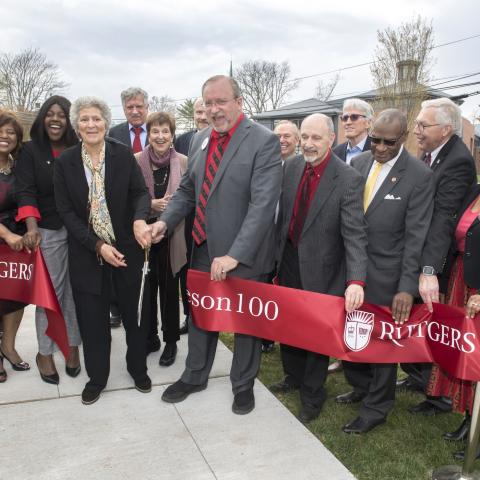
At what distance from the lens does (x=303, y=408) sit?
146 inches

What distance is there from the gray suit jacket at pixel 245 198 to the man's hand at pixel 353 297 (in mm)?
649

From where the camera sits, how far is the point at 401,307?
3150 millimetres

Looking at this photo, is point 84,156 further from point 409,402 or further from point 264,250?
point 409,402

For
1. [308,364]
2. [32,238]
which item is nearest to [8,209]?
[32,238]

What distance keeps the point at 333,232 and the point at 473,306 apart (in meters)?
0.98

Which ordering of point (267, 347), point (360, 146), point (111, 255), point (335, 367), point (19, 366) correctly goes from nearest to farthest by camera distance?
point (111, 255) < point (19, 366) < point (335, 367) < point (360, 146) < point (267, 347)

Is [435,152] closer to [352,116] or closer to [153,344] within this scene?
[352,116]

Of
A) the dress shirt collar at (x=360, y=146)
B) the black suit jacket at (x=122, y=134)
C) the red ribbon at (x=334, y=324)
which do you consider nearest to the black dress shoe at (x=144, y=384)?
the red ribbon at (x=334, y=324)

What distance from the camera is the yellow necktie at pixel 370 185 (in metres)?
3.33

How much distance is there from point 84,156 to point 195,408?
192cm

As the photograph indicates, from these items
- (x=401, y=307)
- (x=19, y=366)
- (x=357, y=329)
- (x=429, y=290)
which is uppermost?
(x=429, y=290)

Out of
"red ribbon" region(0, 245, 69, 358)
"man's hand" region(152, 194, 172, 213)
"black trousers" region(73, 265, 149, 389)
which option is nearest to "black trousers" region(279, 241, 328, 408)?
"black trousers" region(73, 265, 149, 389)

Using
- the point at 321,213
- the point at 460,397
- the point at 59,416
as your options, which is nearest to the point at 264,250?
the point at 321,213

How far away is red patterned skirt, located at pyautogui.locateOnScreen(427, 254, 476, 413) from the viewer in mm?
3248
